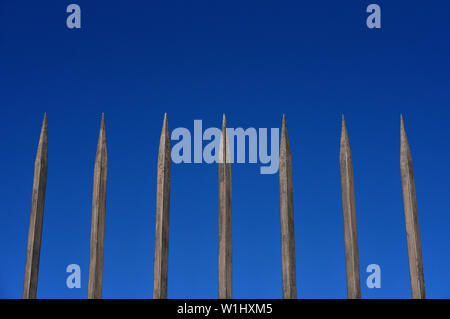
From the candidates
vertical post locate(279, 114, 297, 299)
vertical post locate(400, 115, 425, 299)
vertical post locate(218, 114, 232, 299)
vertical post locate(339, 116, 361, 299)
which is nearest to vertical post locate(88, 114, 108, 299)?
vertical post locate(218, 114, 232, 299)

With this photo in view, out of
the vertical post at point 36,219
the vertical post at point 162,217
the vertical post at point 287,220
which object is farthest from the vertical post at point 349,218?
the vertical post at point 36,219

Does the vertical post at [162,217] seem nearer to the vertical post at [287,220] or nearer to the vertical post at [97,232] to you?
the vertical post at [97,232]

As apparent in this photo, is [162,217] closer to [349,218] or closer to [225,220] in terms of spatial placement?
[225,220]

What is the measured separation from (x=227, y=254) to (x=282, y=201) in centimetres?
80

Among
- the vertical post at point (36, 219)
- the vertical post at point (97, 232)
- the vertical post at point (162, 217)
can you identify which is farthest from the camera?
the vertical post at point (36, 219)

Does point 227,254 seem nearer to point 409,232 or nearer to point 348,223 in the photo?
point 348,223

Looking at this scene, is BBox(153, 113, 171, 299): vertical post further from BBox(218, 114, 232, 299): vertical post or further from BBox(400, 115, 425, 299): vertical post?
BBox(400, 115, 425, 299): vertical post

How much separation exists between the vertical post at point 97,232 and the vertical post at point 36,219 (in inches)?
23.4

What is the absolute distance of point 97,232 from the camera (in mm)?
6207

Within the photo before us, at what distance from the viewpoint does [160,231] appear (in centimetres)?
610

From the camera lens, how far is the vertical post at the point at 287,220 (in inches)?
240

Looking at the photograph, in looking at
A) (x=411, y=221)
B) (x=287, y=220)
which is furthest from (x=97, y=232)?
(x=411, y=221)
